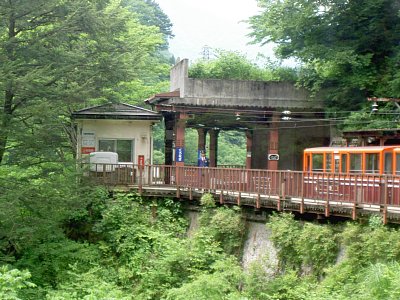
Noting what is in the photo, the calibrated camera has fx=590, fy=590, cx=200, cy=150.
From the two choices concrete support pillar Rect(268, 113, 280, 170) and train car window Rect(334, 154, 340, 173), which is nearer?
train car window Rect(334, 154, 340, 173)

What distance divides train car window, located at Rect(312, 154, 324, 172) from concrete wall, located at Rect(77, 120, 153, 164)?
7.25 meters

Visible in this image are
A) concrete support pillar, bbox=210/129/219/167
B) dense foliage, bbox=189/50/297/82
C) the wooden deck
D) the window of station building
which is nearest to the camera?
the wooden deck

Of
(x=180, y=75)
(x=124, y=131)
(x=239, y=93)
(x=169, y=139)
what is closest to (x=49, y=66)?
(x=124, y=131)

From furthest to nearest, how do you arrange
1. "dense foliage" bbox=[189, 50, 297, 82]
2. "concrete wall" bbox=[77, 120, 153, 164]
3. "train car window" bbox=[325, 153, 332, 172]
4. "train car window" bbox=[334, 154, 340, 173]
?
"dense foliage" bbox=[189, 50, 297, 82]
"concrete wall" bbox=[77, 120, 153, 164]
"train car window" bbox=[325, 153, 332, 172]
"train car window" bbox=[334, 154, 340, 173]

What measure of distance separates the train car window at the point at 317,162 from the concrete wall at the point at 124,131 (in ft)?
23.8

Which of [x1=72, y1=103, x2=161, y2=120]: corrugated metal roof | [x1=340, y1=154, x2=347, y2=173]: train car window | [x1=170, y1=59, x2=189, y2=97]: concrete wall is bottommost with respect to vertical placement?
[x1=340, y1=154, x2=347, y2=173]: train car window

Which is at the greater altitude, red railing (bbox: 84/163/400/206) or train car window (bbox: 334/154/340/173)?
train car window (bbox: 334/154/340/173)

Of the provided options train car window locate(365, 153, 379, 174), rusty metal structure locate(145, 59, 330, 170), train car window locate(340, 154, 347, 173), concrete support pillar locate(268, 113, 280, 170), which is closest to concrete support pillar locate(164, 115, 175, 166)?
rusty metal structure locate(145, 59, 330, 170)

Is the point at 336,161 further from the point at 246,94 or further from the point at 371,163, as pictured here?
the point at 246,94

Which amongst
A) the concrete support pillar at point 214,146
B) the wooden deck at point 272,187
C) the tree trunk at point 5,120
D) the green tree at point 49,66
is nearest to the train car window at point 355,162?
the wooden deck at point 272,187

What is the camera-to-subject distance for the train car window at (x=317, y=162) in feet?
72.9

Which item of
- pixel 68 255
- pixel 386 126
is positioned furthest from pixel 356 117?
pixel 68 255

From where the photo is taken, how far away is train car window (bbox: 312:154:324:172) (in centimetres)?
2221

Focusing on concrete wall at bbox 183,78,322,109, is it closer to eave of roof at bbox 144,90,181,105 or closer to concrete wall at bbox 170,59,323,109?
concrete wall at bbox 170,59,323,109
